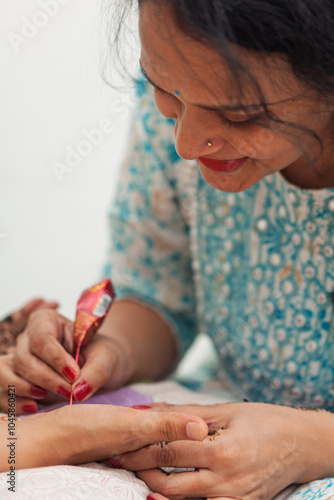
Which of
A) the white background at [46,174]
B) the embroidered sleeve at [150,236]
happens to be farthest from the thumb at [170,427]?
the white background at [46,174]

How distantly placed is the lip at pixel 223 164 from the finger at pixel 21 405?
367 mm

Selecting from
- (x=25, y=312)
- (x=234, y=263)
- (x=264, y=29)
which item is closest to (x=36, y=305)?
(x=25, y=312)

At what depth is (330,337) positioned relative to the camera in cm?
86

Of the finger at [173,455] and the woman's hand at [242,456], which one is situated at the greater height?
the finger at [173,455]

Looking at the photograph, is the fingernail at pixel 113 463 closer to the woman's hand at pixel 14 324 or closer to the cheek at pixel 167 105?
the woman's hand at pixel 14 324

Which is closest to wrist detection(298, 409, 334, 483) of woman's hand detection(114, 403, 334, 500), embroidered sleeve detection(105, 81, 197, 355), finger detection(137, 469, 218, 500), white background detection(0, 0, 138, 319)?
woman's hand detection(114, 403, 334, 500)

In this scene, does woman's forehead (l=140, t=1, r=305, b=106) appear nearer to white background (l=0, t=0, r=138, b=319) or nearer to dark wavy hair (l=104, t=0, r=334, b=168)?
dark wavy hair (l=104, t=0, r=334, b=168)

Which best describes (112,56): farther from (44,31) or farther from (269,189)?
(44,31)

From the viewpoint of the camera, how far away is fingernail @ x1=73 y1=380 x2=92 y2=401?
0.74m

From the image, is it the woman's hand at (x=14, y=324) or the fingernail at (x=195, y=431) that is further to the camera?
the woman's hand at (x=14, y=324)

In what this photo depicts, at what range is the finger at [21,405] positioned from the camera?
2.55 feet

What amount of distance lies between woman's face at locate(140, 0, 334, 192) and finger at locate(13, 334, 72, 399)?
1.00ft

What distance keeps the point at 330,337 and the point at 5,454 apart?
46 centimetres

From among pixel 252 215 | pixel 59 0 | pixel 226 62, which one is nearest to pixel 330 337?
pixel 252 215
